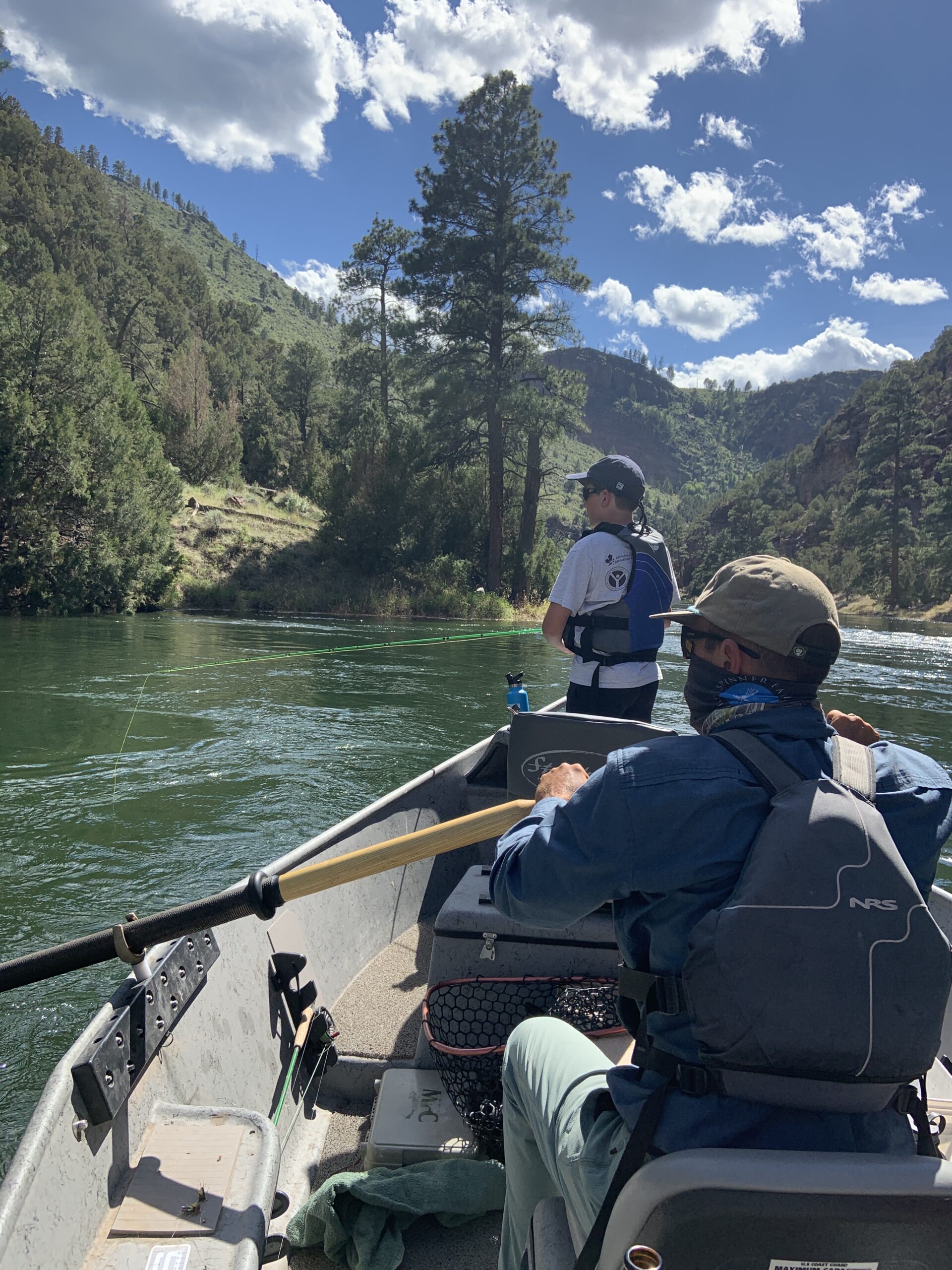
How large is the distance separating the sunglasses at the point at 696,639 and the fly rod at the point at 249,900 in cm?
74

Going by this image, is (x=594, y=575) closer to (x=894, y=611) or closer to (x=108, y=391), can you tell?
(x=108, y=391)

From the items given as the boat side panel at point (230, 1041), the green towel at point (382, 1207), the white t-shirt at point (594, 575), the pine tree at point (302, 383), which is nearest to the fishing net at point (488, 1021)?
the green towel at point (382, 1207)

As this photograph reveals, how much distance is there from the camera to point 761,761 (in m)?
1.28

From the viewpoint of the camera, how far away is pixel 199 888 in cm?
502

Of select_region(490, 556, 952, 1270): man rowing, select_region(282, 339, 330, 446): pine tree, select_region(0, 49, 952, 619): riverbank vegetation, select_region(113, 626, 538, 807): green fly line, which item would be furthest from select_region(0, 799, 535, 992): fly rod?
select_region(282, 339, 330, 446): pine tree

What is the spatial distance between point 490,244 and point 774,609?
27606 mm

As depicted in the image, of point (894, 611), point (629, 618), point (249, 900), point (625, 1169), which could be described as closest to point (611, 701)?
point (629, 618)

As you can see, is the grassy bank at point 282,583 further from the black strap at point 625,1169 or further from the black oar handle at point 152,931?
the black strap at point 625,1169

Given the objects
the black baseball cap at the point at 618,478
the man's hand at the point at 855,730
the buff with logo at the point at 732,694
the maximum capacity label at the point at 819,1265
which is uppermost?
the black baseball cap at the point at 618,478

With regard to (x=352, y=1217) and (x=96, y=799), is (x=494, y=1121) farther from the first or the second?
(x=96, y=799)

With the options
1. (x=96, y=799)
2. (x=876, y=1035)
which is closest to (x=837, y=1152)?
(x=876, y=1035)

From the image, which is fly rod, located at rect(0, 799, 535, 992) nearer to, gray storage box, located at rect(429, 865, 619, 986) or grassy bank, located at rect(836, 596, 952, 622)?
gray storage box, located at rect(429, 865, 619, 986)

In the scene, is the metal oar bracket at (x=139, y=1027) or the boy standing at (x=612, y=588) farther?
the boy standing at (x=612, y=588)

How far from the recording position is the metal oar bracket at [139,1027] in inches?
63.2
